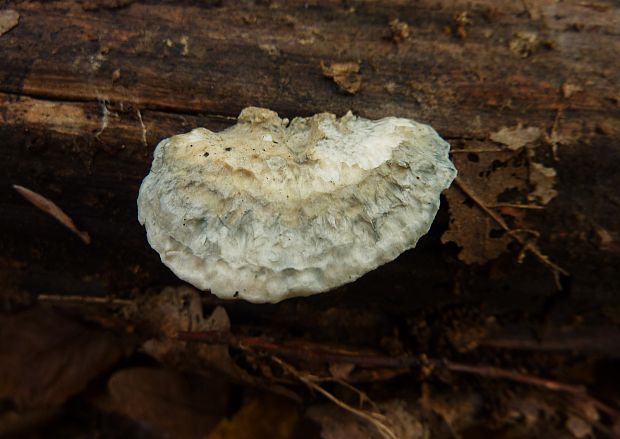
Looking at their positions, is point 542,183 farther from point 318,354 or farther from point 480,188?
point 318,354

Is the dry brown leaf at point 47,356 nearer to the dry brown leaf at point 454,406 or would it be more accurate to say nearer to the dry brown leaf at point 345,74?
the dry brown leaf at point 454,406

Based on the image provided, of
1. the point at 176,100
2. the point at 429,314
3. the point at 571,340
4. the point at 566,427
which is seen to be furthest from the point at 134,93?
the point at 566,427

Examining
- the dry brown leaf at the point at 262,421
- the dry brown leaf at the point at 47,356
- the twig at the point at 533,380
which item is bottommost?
the dry brown leaf at the point at 262,421

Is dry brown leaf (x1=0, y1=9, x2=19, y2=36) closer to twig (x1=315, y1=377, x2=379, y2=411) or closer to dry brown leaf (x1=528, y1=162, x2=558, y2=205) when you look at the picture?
twig (x1=315, y1=377, x2=379, y2=411)

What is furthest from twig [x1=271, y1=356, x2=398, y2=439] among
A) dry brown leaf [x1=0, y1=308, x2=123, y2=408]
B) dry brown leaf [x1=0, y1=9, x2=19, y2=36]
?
dry brown leaf [x1=0, y1=9, x2=19, y2=36]

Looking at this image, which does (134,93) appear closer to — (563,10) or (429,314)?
(429,314)

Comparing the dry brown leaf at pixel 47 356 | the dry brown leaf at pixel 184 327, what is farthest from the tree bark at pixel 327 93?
the dry brown leaf at pixel 47 356
